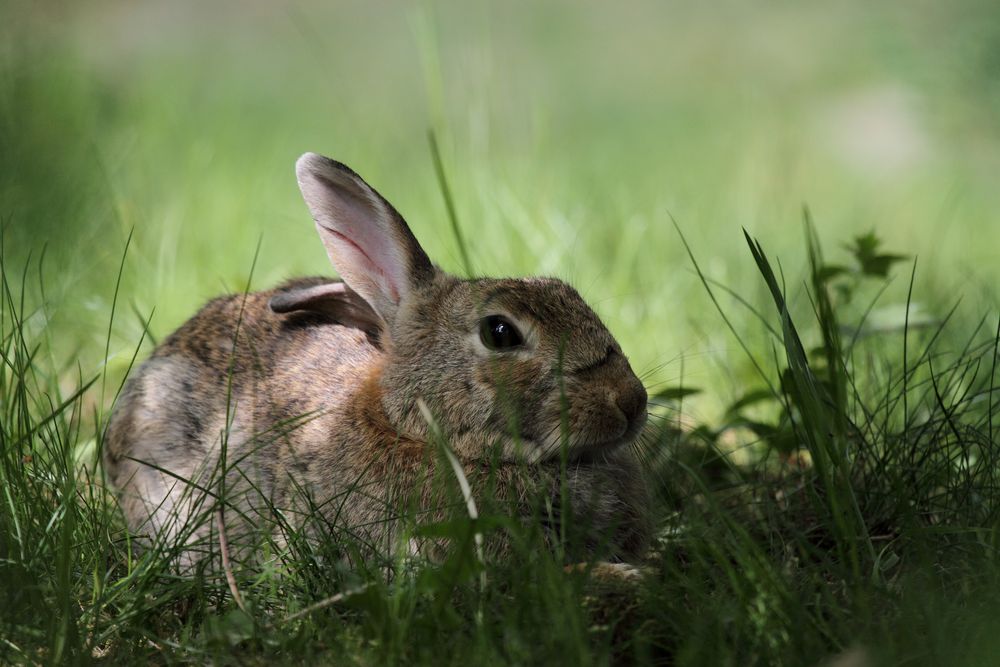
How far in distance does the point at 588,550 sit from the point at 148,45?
33.1 feet

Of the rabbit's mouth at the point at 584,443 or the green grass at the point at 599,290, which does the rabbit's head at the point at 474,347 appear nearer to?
the rabbit's mouth at the point at 584,443

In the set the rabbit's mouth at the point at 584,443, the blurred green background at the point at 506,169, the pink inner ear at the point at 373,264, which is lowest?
the rabbit's mouth at the point at 584,443

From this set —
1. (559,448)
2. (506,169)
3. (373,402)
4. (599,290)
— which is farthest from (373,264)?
(506,169)

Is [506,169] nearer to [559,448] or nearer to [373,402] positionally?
[373,402]

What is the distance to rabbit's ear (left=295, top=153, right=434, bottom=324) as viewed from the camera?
3.34m

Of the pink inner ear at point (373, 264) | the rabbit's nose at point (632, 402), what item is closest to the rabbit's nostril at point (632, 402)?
the rabbit's nose at point (632, 402)

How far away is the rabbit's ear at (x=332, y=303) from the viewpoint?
3602mm

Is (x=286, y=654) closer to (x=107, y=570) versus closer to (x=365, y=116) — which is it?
(x=107, y=570)

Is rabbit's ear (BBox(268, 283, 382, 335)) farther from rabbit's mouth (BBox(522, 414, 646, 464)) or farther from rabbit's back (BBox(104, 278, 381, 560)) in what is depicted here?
rabbit's mouth (BBox(522, 414, 646, 464))

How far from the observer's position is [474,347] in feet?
10.3

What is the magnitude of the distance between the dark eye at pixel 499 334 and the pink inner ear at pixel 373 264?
451 mm

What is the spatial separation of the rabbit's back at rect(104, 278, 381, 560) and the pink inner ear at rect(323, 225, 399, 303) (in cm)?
21

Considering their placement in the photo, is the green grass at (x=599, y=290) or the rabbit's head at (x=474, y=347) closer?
the green grass at (x=599, y=290)

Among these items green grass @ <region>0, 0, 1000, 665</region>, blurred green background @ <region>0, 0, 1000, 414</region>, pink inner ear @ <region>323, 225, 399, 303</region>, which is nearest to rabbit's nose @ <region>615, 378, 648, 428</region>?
green grass @ <region>0, 0, 1000, 665</region>
